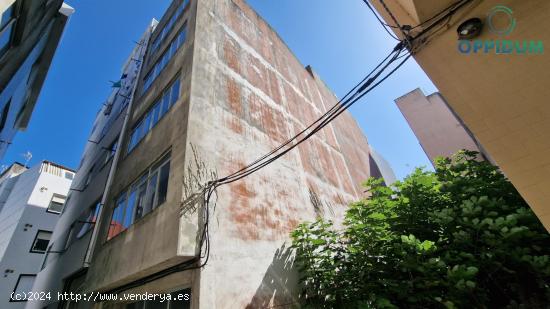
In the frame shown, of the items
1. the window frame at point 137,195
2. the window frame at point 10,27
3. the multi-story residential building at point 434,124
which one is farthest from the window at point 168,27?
the multi-story residential building at point 434,124

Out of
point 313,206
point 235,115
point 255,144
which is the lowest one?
point 313,206

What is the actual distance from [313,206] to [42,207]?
26.5m

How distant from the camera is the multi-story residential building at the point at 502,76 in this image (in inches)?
121

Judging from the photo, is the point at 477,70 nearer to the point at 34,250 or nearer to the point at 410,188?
the point at 410,188

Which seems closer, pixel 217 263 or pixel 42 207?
pixel 217 263

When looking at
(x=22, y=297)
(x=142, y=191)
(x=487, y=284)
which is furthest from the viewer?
(x=22, y=297)

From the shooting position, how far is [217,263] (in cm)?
529

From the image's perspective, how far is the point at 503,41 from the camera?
3.26 meters

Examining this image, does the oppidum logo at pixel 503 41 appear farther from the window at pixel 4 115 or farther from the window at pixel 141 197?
the window at pixel 4 115

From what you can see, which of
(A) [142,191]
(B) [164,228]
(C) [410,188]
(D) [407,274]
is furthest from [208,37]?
(D) [407,274]

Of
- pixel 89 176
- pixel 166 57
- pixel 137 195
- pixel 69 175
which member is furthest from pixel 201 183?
pixel 69 175

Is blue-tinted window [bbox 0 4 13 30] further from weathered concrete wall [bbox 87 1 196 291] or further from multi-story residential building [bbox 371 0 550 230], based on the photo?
multi-story residential building [bbox 371 0 550 230]

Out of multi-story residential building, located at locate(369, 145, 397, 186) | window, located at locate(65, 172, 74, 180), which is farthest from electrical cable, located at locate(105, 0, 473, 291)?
window, located at locate(65, 172, 74, 180)

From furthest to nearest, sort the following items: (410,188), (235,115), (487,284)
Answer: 1. (235,115)
2. (410,188)
3. (487,284)
